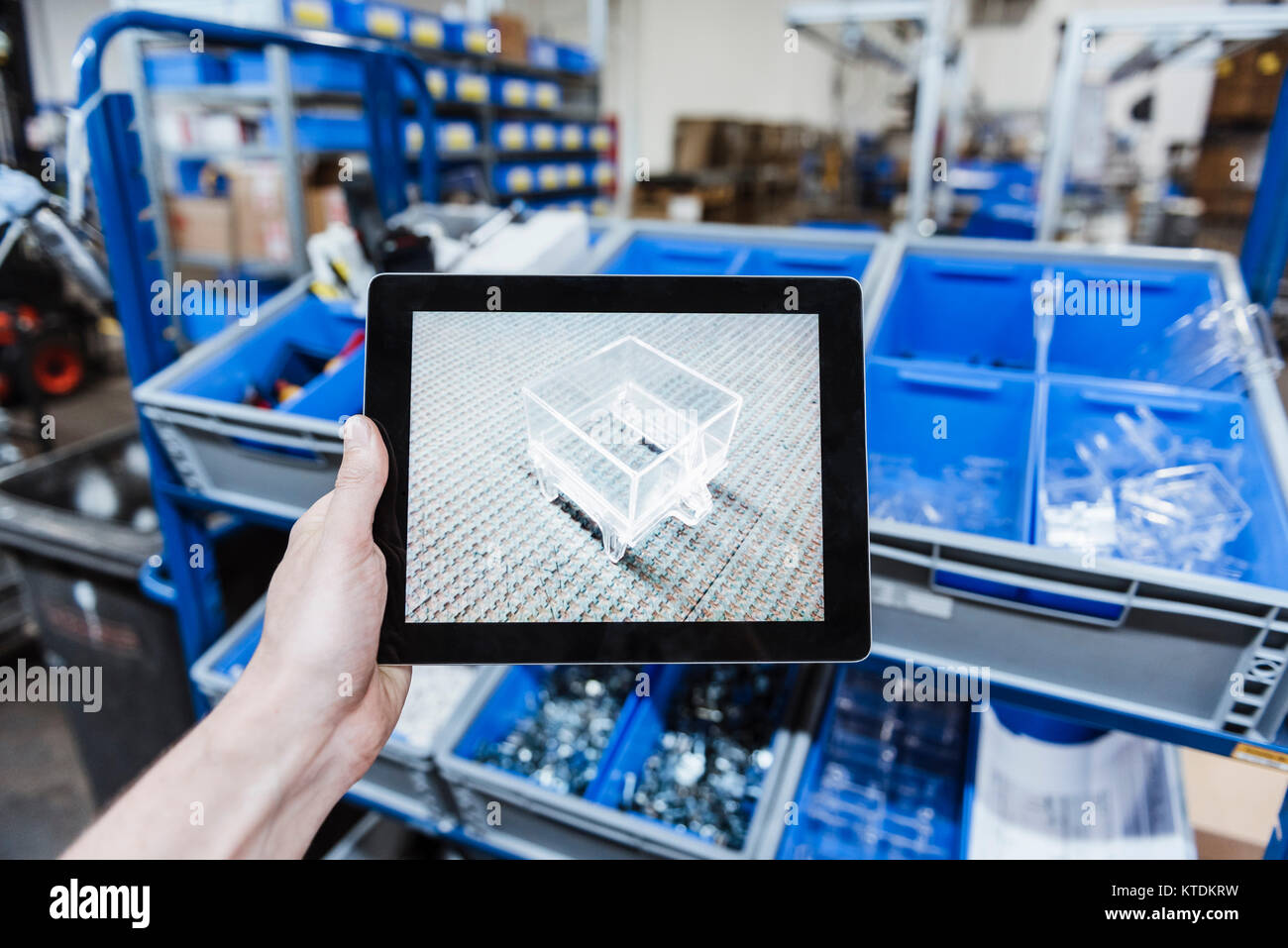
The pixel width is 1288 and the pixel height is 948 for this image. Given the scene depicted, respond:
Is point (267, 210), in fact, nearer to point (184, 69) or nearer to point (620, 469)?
point (184, 69)

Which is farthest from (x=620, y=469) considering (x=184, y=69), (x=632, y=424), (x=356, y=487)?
(x=184, y=69)

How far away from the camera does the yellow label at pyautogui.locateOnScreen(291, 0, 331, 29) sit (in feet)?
11.0

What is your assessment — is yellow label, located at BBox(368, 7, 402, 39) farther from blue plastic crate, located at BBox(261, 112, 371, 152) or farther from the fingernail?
the fingernail

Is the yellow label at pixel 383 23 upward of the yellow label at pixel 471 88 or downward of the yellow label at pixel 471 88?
upward

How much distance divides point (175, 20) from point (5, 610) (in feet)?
6.96

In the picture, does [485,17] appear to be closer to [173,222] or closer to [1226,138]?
[173,222]

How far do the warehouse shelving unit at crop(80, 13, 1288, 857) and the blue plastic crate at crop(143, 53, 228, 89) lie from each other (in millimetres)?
2718

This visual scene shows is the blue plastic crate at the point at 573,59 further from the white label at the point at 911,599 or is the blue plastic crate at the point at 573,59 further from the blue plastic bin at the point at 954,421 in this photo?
the white label at the point at 911,599

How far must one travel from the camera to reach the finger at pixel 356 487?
0.65 metres

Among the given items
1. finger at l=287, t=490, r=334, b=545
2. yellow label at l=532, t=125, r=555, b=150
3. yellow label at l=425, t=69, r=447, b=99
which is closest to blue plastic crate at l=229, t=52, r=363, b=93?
yellow label at l=425, t=69, r=447, b=99

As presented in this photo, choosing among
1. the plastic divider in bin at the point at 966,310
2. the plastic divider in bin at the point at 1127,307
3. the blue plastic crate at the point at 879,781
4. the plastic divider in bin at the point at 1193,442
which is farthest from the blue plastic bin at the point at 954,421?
the blue plastic crate at the point at 879,781

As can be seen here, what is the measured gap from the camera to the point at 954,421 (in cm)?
120

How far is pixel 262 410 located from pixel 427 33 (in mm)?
4068
